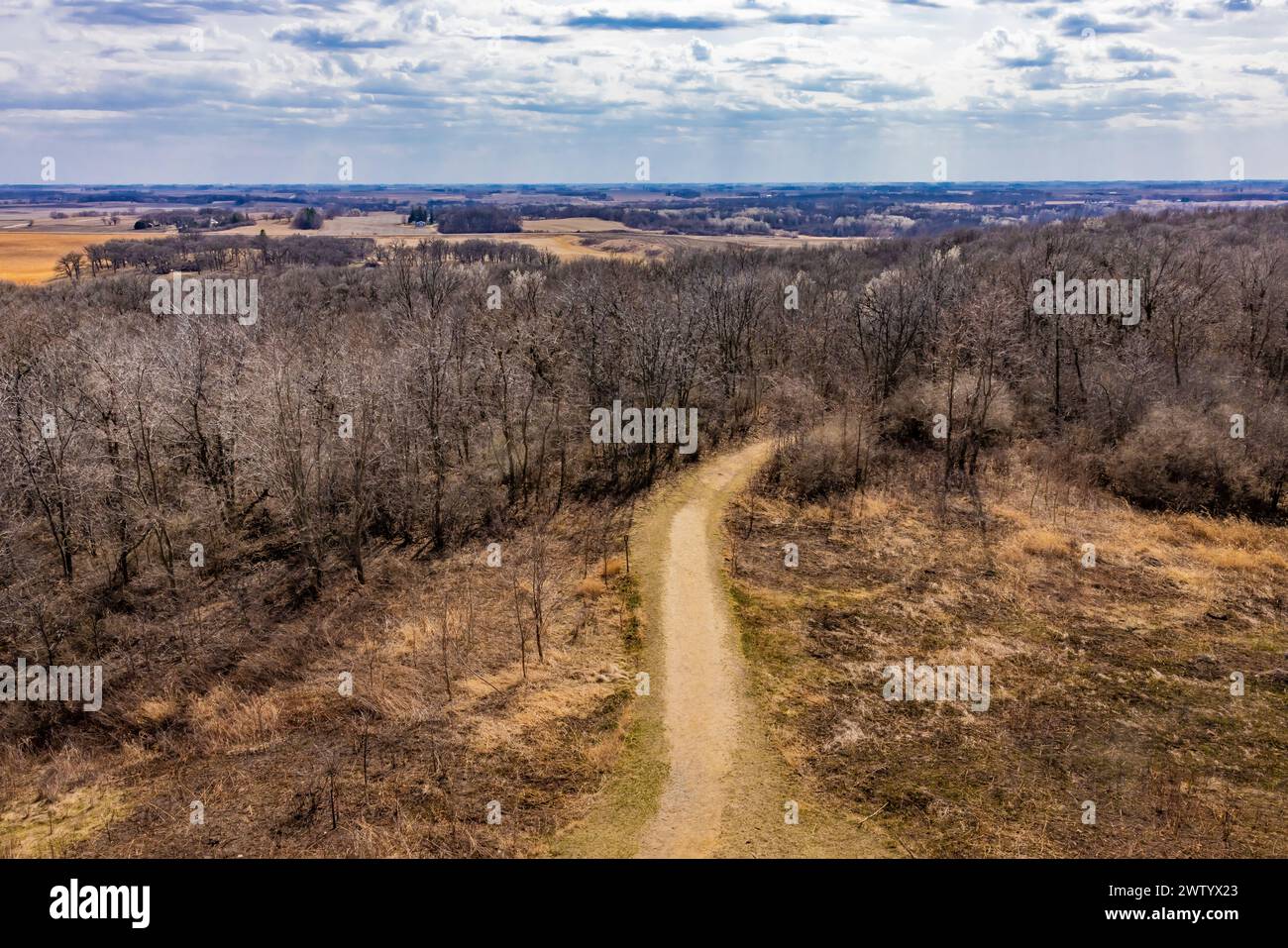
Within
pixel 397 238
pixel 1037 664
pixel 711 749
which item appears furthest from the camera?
pixel 397 238

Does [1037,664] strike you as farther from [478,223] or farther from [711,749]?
[478,223]

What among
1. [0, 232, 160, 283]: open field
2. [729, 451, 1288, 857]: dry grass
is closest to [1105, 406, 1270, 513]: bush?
[729, 451, 1288, 857]: dry grass

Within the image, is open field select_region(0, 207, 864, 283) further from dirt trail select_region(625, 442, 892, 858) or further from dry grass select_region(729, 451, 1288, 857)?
dirt trail select_region(625, 442, 892, 858)

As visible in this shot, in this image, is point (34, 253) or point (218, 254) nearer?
point (218, 254)

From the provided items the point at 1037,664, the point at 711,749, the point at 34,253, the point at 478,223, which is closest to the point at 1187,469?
the point at 1037,664

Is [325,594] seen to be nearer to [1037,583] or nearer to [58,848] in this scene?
[58,848]
